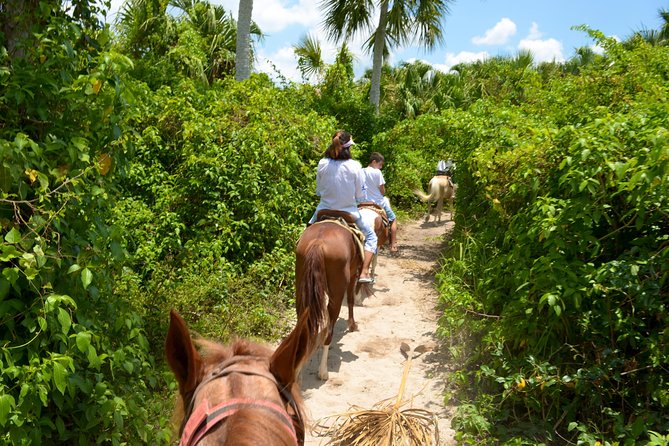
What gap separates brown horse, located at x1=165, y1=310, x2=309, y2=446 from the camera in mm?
1316

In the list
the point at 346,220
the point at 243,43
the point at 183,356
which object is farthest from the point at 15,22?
the point at 243,43

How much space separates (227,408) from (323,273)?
3.61 metres

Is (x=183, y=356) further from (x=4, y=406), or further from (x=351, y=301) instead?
(x=351, y=301)

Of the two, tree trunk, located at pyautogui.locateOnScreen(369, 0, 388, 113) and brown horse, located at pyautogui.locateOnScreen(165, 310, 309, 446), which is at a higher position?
tree trunk, located at pyautogui.locateOnScreen(369, 0, 388, 113)

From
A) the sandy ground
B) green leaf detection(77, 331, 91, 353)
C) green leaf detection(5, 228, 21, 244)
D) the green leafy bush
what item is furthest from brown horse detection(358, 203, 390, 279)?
green leaf detection(5, 228, 21, 244)

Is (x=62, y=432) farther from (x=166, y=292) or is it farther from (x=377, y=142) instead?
(x=377, y=142)

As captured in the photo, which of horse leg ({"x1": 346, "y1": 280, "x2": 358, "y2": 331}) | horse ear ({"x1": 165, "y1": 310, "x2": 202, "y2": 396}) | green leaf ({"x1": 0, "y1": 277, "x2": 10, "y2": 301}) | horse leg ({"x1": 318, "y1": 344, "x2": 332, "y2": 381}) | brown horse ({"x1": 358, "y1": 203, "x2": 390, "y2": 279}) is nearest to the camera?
horse ear ({"x1": 165, "y1": 310, "x2": 202, "y2": 396})

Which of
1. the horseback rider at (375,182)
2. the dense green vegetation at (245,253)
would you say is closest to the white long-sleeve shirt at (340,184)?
the dense green vegetation at (245,253)

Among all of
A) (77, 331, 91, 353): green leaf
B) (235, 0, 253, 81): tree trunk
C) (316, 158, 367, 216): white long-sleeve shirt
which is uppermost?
(235, 0, 253, 81): tree trunk

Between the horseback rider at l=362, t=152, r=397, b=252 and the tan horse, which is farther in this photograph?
the tan horse

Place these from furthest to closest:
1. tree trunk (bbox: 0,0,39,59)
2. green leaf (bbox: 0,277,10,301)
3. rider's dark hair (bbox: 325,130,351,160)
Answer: rider's dark hair (bbox: 325,130,351,160) → tree trunk (bbox: 0,0,39,59) → green leaf (bbox: 0,277,10,301)

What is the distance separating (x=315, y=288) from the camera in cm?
487

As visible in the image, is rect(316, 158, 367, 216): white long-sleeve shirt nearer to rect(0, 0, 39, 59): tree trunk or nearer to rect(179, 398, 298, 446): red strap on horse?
rect(0, 0, 39, 59): tree trunk

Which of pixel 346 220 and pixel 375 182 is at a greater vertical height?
pixel 375 182
